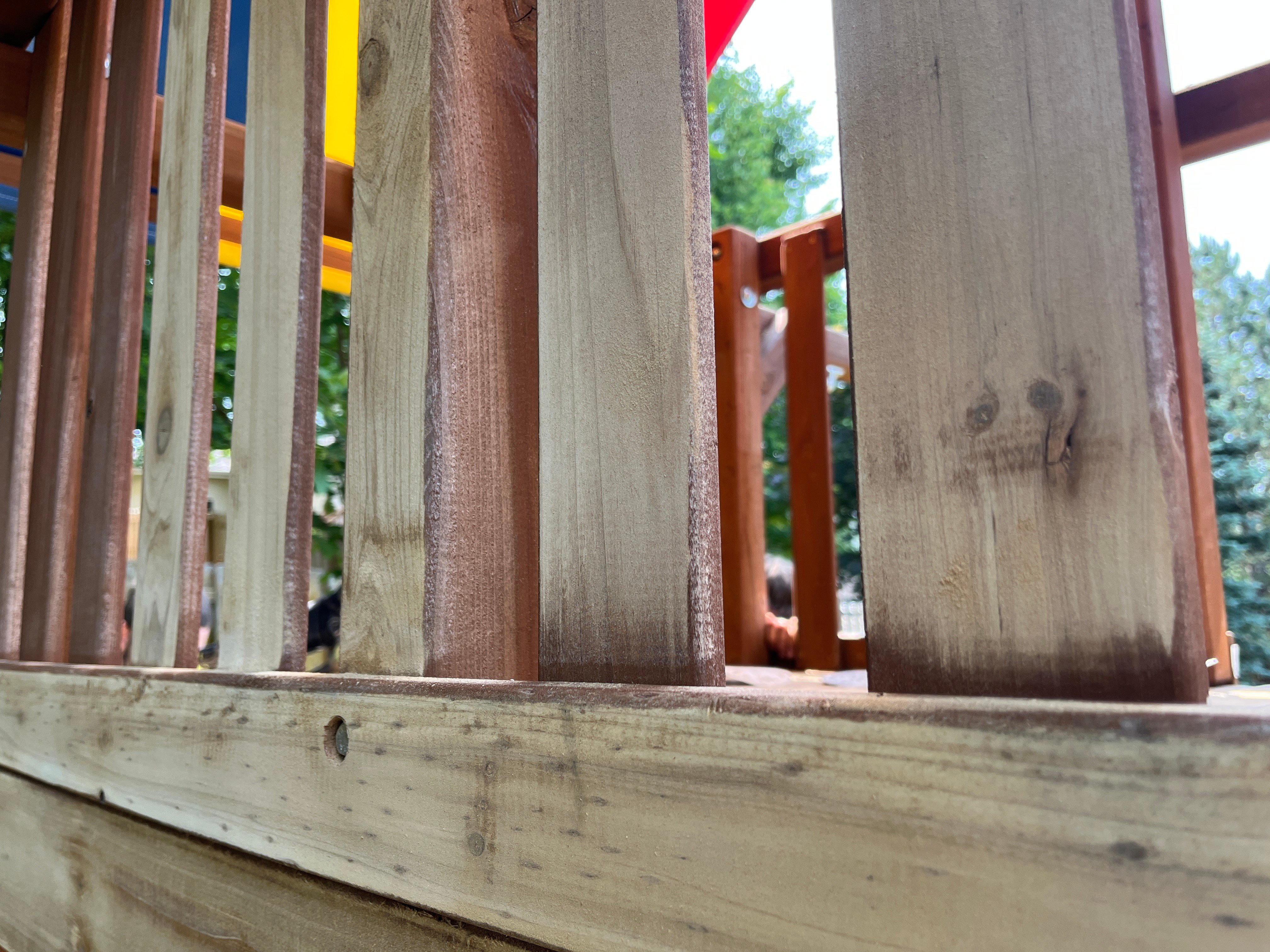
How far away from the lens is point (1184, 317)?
1.49 metres

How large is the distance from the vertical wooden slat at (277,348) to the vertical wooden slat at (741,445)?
5.69 ft

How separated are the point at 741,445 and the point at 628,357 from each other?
210 centimetres

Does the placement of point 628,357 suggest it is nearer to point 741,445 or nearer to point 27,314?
point 27,314

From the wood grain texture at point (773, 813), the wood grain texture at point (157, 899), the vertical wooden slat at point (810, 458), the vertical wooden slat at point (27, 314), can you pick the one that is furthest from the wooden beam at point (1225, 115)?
the vertical wooden slat at point (27, 314)

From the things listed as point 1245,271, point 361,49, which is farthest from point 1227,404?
point 361,49

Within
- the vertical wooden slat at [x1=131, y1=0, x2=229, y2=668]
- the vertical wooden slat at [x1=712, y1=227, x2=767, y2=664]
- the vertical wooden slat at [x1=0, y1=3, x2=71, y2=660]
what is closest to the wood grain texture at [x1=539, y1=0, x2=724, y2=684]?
the vertical wooden slat at [x1=131, y1=0, x2=229, y2=668]

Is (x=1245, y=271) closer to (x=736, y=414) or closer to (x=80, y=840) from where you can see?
(x=736, y=414)

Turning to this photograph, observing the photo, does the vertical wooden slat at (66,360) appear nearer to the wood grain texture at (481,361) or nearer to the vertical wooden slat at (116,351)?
the vertical wooden slat at (116,351)

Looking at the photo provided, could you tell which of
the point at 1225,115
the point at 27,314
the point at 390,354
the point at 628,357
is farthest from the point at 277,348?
the point at 1225,115

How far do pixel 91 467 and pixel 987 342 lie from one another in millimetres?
1529

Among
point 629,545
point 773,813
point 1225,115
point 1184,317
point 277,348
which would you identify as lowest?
point 773,813

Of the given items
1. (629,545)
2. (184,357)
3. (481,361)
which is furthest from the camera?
(184,357)

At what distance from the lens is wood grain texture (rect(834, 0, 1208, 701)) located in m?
0.46

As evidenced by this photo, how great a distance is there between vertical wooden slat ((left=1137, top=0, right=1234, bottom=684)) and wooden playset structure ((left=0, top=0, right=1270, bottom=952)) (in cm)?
2
